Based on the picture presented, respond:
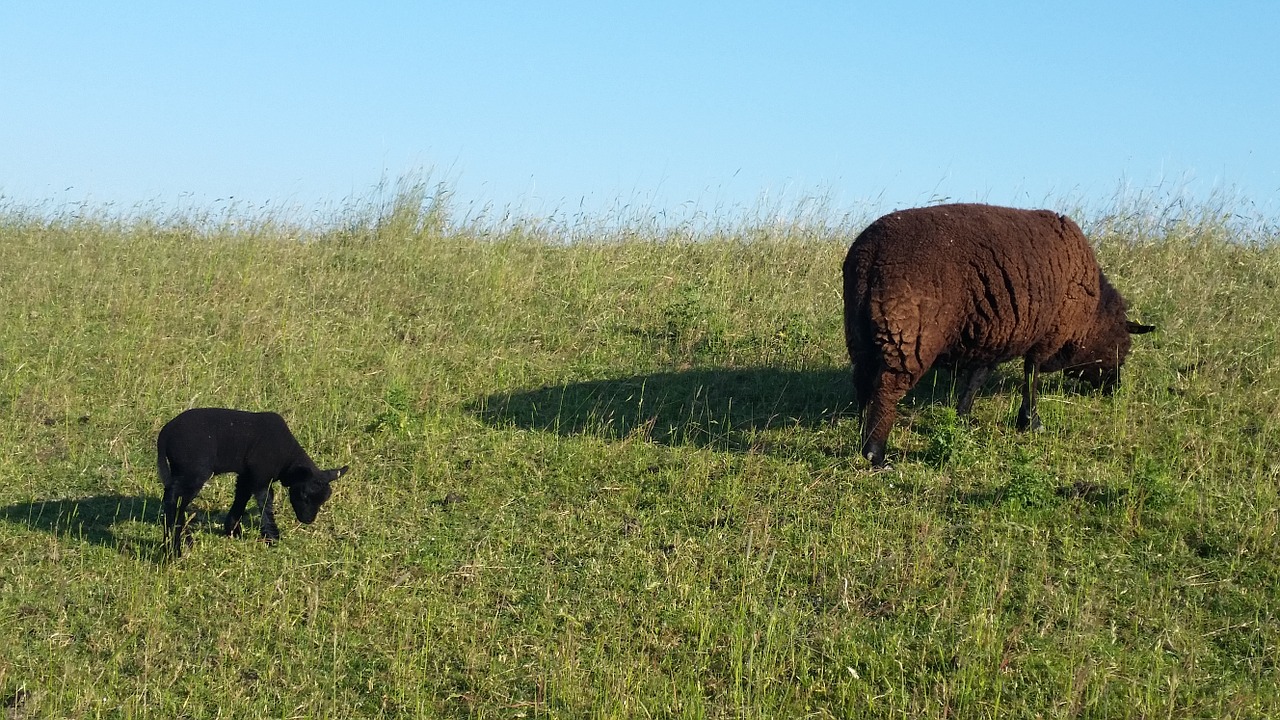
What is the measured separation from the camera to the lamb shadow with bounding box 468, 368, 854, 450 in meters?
8.83

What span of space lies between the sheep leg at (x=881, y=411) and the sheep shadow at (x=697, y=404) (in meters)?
0.32

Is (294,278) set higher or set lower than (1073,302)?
lower

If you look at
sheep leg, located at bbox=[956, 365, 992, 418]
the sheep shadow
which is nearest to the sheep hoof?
sheep leg, located at bbox=[956, 365, 992, 418]

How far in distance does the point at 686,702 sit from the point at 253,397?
5.63 meters

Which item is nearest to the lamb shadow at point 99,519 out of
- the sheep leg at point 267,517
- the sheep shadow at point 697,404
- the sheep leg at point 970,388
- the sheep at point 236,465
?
the sheep at point 236,465

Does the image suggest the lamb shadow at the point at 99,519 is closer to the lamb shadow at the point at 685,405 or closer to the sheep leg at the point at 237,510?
the sheep leg at the point at 237,510

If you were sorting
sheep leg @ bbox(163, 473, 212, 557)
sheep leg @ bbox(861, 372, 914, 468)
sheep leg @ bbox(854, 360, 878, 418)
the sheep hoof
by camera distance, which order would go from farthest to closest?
1. the sheep hoof
2. sheep leg @ bbox(854, 360, 878, 418)
3. sheep leg @ bbox(861, 372, 914, 468)
4. sheep leg @ bbox(163, 473, 212, 557)

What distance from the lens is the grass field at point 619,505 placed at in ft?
18.1

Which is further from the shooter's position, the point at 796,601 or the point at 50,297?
the point at 50,297

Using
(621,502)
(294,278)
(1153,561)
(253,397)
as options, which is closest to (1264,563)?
(1153,561)

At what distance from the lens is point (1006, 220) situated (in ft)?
27.2

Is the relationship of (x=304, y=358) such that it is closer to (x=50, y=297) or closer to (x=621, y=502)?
(x=50, y=297)

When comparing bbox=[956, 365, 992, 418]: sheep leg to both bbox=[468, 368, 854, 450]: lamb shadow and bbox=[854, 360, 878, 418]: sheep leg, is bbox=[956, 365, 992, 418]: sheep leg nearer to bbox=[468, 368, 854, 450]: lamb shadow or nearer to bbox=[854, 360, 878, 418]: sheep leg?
bbox=[468, 368, 854, 450]: lamb shadow

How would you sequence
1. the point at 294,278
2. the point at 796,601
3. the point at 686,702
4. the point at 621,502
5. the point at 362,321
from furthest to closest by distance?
the point at 294,278 → the point at 362,321 → the point at 621,502 → the point at 796,601 → the point at 686,702
